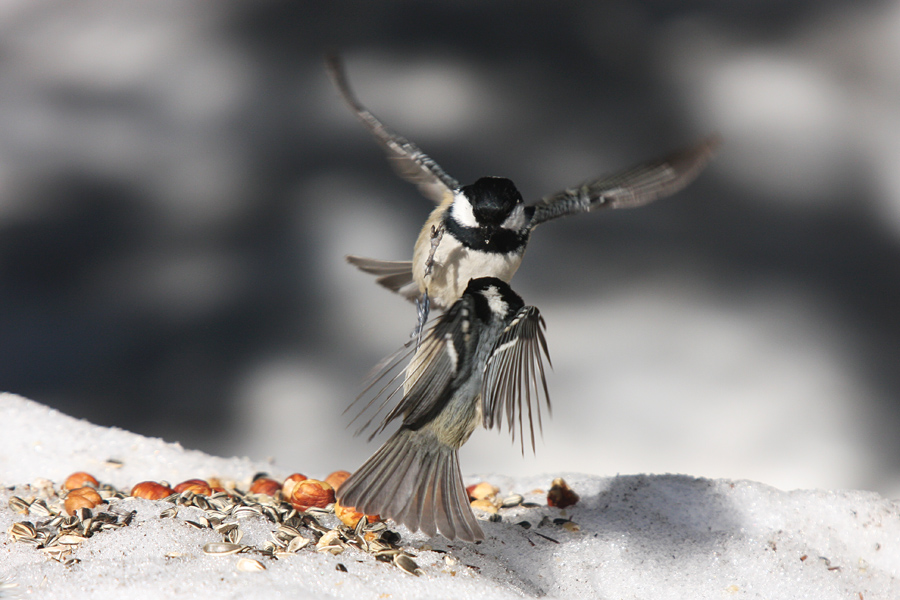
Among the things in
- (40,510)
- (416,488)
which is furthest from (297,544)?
(40,510)

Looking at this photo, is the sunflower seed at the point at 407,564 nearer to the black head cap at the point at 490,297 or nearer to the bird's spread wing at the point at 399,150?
the black head cap at the point at 490,297

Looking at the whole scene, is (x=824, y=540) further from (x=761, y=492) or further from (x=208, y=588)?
(x=208, y=588)

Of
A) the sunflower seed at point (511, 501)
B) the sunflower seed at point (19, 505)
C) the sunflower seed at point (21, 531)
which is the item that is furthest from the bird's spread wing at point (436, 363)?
the sunflower seed at point (19, 505)

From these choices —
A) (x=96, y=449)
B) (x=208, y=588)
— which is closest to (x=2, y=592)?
(x=208, y=588)

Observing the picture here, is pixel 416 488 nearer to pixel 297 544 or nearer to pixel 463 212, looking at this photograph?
pixel 297 544

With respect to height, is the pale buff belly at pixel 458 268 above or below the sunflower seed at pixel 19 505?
above

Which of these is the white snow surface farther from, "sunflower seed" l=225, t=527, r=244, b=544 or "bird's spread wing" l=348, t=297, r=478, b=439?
"bird's spread wing" l=348, t=297, r=478, b=439

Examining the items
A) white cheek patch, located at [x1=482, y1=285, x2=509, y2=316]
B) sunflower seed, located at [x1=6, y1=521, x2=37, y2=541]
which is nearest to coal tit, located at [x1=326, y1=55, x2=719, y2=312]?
white cheek patch, located at [x1=482, y1=285, x2=509, y2=316]
